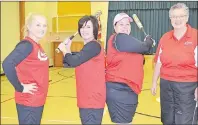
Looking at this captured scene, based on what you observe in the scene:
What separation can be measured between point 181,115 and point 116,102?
55 centimetres

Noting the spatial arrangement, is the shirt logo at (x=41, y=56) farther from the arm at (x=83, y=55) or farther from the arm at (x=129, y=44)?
the arm at (x=129, y=44)

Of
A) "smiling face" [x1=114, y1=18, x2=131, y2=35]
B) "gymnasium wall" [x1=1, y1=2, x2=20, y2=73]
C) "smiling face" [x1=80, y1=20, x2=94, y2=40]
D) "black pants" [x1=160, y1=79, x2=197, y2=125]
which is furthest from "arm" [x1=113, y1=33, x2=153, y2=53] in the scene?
"gymnasium wall" [x1=1, y1=2, x2=20, y2=73]

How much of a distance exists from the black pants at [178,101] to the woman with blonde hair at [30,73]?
93 centimetres

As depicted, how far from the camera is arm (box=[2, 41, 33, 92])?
5.03 ft

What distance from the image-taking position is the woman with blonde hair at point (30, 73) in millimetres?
1593

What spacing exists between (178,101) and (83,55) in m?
0.86

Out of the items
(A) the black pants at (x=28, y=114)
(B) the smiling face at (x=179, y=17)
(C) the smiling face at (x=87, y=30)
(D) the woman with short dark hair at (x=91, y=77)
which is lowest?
(A) the black pants at (x=28, y=114)

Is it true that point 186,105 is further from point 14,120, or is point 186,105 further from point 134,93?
point 14,120

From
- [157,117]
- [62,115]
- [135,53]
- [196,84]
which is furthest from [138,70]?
[62,115]

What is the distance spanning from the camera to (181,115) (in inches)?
80.1

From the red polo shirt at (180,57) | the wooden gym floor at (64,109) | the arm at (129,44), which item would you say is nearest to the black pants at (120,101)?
the arm at (129,44)

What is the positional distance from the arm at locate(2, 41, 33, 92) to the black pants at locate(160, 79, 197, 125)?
107cm

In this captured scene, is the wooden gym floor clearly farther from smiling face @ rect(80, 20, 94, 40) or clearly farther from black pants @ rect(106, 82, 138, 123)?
smiling face @ rect(80, 20, 94, 40)

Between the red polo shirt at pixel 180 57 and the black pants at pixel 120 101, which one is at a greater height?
the red polo shirt at pixel 180 57
